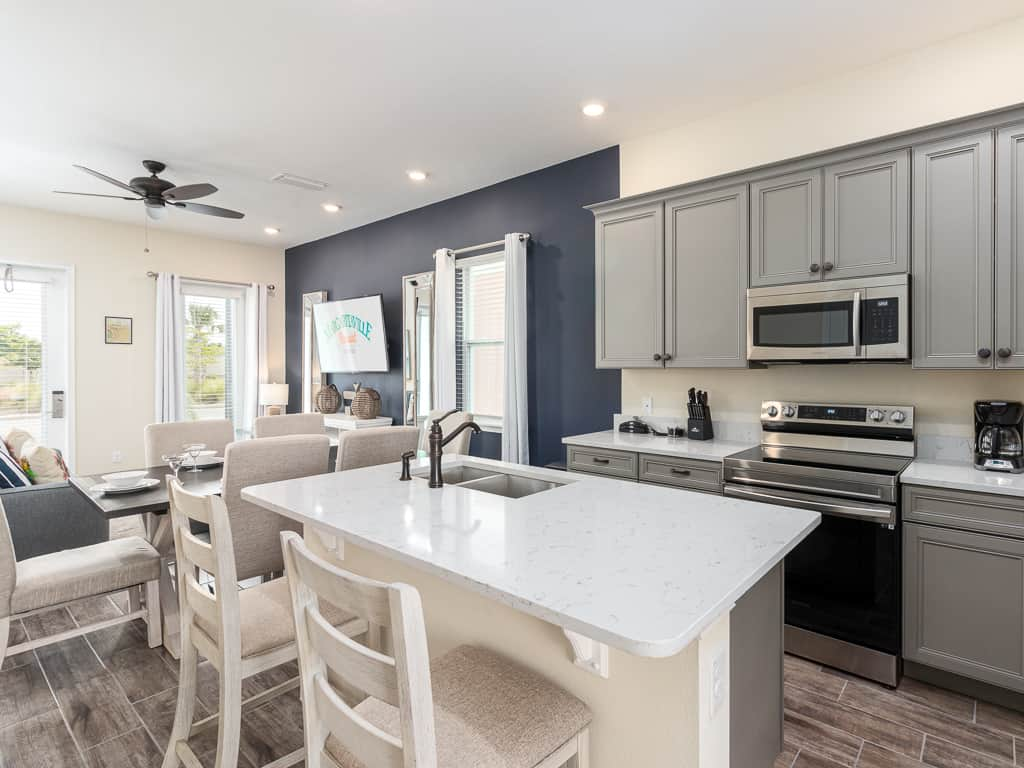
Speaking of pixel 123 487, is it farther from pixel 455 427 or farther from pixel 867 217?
pixel 867 217

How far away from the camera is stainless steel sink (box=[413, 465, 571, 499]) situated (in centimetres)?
218

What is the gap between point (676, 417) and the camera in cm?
354

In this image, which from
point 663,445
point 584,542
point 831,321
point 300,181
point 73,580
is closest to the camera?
point 584,542

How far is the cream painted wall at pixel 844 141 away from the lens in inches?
98.6

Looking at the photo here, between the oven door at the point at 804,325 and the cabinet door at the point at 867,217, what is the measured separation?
13cm

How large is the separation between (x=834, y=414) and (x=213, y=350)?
622 centimetres

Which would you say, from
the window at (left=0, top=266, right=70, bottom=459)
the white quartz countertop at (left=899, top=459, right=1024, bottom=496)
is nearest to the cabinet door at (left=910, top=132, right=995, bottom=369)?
the white quartz countertop at (left=899, top=459, right=1024, bottom=496)

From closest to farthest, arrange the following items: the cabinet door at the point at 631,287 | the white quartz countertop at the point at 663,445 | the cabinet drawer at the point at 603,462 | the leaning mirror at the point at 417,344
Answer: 1. the white quartz countertop at the point at 663,445
2. the cabinet drawer at the point at 603,462
3. the cabinet door at the point at 631,287
4. the leaning mirror at the point at 417,344

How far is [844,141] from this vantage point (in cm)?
287

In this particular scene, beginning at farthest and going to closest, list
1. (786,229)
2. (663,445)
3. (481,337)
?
(481,337), (663,445), (786,229)

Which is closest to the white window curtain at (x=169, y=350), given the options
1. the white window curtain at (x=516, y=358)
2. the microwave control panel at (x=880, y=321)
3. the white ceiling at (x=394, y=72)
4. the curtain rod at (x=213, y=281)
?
the curtain rod at (x=213, y=281)

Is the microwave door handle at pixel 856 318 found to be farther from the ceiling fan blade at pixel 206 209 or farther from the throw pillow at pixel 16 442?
the throw pillow at pixel 16 442

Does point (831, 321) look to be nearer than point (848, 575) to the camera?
No

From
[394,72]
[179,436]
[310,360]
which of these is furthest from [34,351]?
[394,72]
